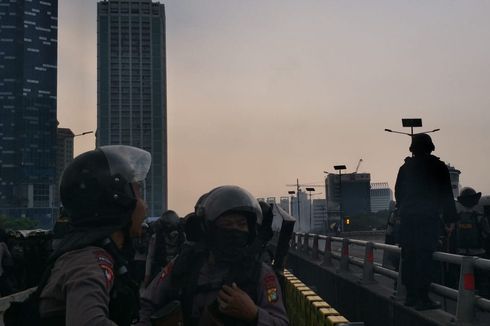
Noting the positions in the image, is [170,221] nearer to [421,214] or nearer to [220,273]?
[421,214]

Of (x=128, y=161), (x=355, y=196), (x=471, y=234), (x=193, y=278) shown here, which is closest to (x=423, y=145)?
(x=471, y=234)

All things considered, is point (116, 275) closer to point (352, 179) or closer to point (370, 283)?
point (370, 283)

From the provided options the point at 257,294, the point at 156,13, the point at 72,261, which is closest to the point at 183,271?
the point at 257,294

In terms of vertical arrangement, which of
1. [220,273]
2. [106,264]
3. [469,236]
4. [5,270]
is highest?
[106,264]

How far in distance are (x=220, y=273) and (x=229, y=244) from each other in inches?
7.2

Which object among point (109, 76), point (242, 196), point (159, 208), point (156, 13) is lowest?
point (159, 208)

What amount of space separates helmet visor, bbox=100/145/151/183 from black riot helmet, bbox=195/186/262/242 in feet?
2.51

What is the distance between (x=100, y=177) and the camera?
8.25 ft

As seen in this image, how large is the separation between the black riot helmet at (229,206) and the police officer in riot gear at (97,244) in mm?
844

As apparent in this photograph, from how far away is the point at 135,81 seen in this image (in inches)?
6767

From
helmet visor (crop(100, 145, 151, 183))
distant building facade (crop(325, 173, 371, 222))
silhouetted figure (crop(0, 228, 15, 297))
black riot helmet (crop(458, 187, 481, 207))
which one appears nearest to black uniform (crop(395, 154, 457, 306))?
black riot helmet (crop(458, 187, 481, 207))

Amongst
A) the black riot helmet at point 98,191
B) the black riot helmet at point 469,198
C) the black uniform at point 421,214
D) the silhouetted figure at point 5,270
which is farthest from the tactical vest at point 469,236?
the black riot helmet at point 98,191

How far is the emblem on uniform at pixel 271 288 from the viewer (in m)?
3.29

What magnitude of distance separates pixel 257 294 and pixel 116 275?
116cm
